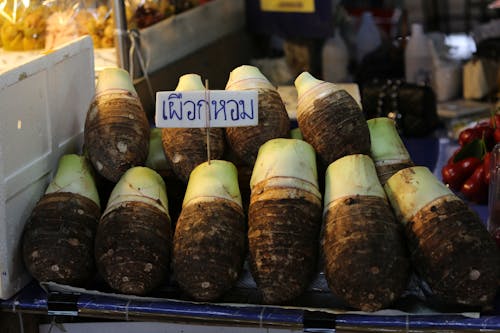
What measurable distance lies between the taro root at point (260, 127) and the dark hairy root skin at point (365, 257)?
0.35 meters

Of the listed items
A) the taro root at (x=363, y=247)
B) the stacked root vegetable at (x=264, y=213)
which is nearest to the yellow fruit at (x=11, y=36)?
the stacked root vegetable at (x=264, y=213)

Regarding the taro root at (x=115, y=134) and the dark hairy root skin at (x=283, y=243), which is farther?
the taro root at (x=115, y=134)

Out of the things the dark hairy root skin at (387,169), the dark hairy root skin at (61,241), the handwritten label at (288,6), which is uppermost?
the dark hairy root skin at (387,169)

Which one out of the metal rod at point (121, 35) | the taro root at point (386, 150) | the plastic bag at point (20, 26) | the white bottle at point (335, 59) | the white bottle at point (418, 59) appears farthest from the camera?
the white bottle at point (335, 59)

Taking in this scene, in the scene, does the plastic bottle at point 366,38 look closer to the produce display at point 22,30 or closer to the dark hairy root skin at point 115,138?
the produce display at point 22,30

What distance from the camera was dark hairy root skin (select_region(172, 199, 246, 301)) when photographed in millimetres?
1739

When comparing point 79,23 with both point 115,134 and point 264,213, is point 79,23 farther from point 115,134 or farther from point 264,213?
point 264,213

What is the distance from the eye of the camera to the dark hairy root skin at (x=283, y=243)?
173cm

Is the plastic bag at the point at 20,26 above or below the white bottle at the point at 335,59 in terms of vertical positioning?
above

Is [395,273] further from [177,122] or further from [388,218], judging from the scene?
[177,122]

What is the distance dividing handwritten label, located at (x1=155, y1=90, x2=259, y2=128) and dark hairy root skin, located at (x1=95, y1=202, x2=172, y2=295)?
234mm

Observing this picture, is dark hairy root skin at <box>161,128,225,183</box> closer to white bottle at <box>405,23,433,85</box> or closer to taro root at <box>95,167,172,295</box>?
taro root at <box>95,167,172,295</box>

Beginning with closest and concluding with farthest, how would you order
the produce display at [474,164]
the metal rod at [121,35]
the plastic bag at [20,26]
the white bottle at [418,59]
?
the produce display at [474,164] < the metal rod at [121,35] < the plastic bag at [20,26] < the white bottle at [418,59]

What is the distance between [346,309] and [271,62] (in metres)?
3.07
